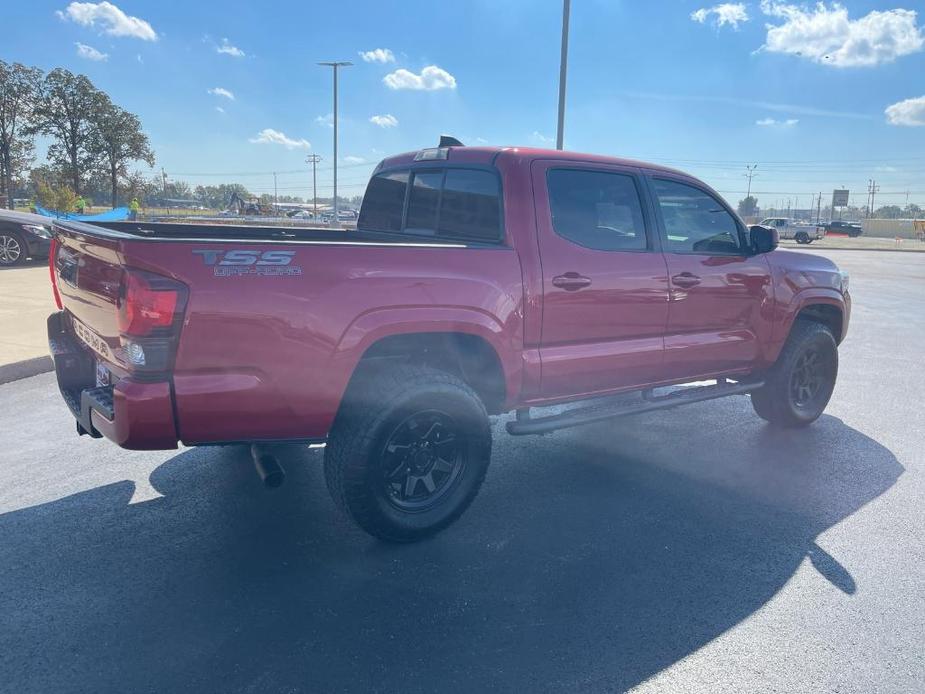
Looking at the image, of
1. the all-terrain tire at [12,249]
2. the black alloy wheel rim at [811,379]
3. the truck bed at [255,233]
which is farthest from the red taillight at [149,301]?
the all-terrain tire at [12,249]

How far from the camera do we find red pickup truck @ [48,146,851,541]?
2795 millimetres

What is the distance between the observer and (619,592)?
3078 mm

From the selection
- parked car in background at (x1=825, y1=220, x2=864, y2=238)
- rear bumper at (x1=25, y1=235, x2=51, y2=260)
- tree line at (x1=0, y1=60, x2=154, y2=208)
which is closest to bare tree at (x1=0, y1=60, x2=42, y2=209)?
tree line at (x1=0, y1=60, x2=154, y2=208)

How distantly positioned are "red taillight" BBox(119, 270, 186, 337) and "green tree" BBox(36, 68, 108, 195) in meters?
59.3

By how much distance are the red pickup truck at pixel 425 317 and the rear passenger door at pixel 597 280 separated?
13 millimetres

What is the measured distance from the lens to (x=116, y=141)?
5616 centimetres

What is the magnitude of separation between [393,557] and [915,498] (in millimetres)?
3305

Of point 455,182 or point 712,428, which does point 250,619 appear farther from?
point 712,428

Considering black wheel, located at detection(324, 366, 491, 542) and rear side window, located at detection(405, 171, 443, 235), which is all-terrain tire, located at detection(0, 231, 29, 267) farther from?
black wheel, located at detection(324, 366, 491, 542)

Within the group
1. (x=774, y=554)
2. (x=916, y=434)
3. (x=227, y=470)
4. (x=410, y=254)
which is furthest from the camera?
(x=916, y=434)

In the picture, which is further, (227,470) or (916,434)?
(916,434)

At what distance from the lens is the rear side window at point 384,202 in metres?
4.68

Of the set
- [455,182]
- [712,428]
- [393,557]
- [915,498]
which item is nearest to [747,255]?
[712,428]

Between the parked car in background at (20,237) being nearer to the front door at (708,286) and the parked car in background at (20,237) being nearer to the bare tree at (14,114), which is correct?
the front door at (708,286)
